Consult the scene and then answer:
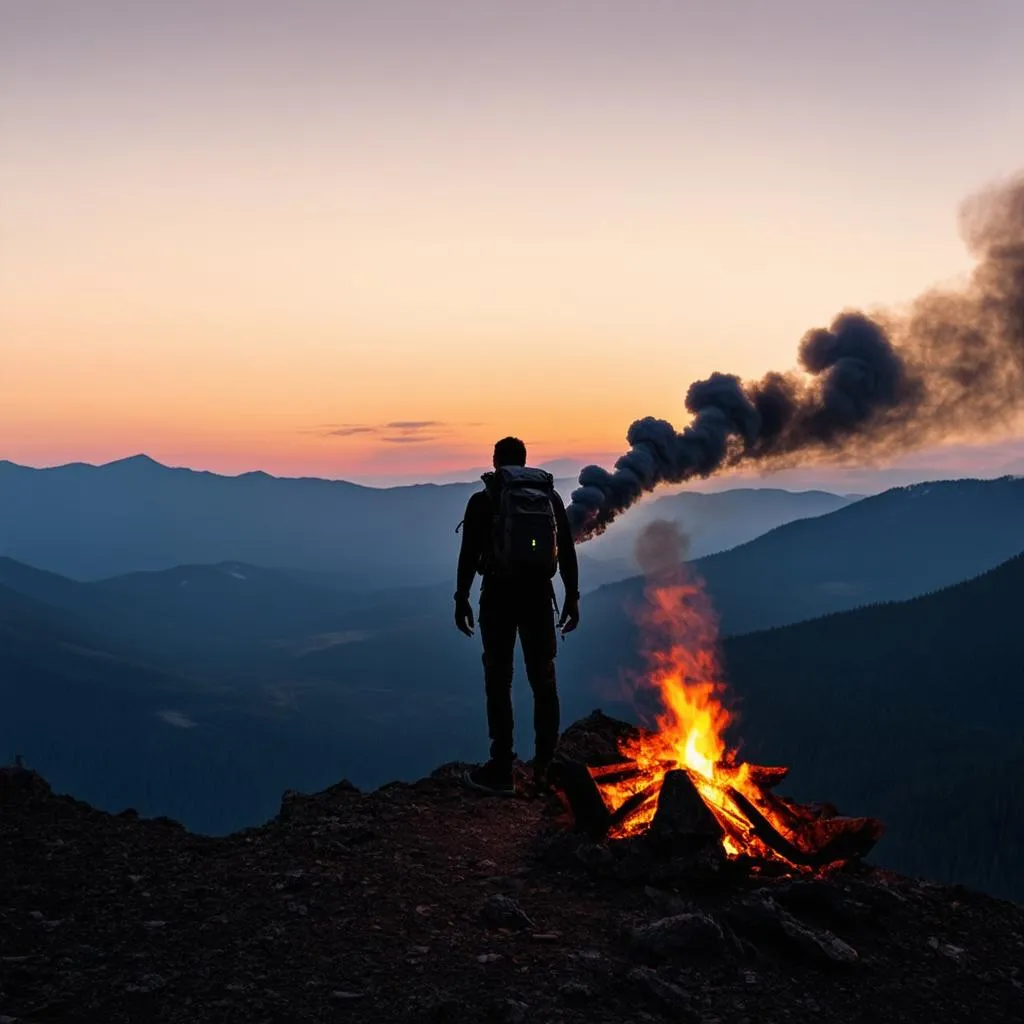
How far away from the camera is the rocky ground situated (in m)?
6.89

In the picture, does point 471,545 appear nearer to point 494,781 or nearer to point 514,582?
point 514,582

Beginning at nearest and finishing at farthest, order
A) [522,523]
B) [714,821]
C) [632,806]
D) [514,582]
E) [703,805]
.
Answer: [714,821] → [703,805] → [632,806] → [522,523] → [514,582]

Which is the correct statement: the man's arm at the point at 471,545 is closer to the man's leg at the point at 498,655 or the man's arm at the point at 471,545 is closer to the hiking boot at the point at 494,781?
the man's leg at the point at 498,655

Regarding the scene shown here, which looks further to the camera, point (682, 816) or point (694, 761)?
point (694, 761)

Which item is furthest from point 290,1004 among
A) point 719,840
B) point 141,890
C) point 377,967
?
point 719,840

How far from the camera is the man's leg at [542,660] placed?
11648mm

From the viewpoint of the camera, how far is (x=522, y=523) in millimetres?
11148

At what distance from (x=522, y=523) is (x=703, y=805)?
11.9 feet

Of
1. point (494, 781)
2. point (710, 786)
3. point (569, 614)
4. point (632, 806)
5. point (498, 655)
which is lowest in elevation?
point (494, 781)

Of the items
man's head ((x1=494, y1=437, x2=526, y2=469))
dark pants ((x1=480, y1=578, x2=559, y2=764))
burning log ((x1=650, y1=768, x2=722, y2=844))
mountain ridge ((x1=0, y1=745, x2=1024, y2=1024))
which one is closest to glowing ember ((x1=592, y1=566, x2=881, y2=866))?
burning log ((x1=650, y1=768, x2=722, y2=844))

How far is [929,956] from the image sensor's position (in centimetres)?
797

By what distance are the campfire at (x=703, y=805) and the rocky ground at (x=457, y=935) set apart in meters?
0.44

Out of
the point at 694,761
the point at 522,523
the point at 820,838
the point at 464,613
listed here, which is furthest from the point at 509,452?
the point at 820,838

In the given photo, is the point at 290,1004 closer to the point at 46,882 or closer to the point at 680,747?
the point at 46,882
